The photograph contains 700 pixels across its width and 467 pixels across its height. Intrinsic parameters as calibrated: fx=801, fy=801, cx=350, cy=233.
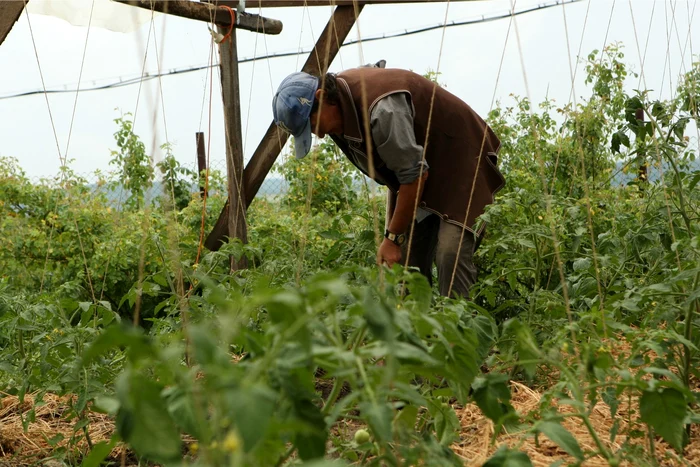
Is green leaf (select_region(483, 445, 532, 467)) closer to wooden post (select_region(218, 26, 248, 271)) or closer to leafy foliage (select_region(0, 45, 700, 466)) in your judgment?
leafy foliage (select_region(0, 45, 700, 466))

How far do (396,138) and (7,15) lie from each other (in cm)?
173

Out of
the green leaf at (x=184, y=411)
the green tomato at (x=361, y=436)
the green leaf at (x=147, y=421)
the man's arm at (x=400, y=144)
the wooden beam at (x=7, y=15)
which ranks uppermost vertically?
the wooden beam at (x=7, y=15)

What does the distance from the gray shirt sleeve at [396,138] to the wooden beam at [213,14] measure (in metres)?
1.27

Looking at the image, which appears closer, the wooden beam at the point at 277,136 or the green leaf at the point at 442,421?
the green leaf at the point at 442,421

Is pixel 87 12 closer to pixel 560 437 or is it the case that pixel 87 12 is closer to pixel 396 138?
pixel 396 138

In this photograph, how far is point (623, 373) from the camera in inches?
42.9

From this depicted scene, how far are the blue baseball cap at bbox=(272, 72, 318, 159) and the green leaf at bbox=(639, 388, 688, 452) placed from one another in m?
1.72

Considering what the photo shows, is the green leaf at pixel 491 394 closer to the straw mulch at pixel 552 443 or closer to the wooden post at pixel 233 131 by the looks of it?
the straw mulch at pixel 552 443

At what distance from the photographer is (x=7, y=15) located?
10.6 ft

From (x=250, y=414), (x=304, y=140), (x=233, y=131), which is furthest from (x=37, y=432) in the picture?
(x=250, y=414)

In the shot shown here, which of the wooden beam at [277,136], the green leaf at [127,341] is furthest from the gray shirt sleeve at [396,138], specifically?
the green leaf at [127,341]

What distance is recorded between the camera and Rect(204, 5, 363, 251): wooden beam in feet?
12.6

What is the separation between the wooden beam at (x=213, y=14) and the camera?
11.8 ft

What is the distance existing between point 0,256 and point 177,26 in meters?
2.01
